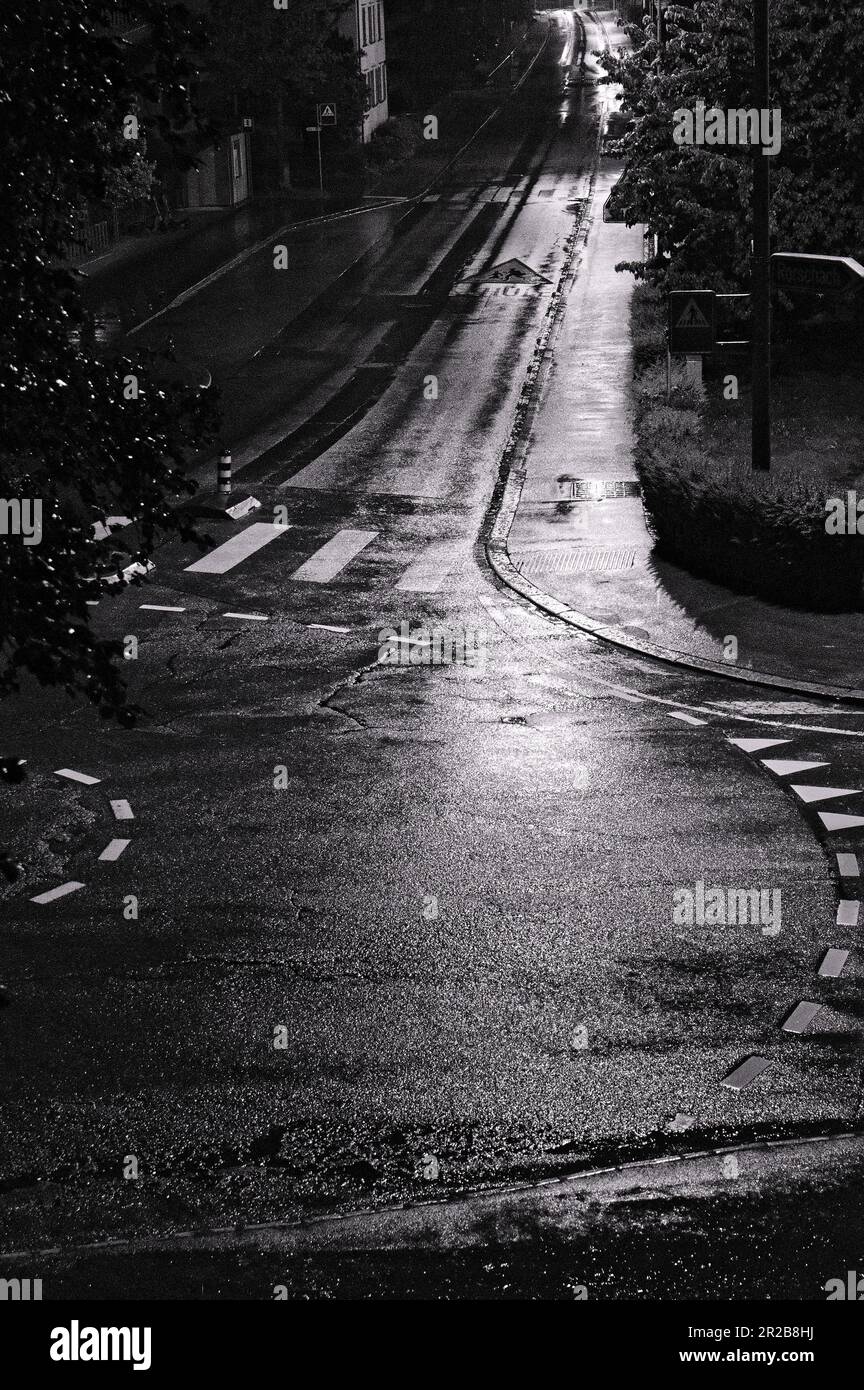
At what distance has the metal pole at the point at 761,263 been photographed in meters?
20.0

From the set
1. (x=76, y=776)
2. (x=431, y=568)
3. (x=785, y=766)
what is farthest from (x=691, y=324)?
(x=76, y=776)

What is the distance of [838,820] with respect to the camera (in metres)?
13.1

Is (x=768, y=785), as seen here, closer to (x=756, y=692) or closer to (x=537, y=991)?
(x=756, y=692)

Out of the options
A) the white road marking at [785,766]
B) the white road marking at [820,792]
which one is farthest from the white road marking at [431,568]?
the white road marking at [820,792]

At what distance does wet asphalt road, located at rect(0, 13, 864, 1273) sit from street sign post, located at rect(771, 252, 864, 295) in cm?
512

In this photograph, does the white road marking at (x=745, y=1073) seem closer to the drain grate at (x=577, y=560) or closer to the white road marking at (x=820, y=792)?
the white road marking at (x=820, y=792)

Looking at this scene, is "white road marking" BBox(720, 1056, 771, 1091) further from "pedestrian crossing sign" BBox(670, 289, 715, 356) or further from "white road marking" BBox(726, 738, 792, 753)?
"pedestrian crossing sign" BBox(670, 289, 715, 356)

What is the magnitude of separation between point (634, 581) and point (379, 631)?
368 centimetres

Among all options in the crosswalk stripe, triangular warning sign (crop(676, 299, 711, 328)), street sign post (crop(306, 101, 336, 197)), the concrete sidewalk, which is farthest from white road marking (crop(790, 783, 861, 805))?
street sign post (crop(306, 101, 336, 197))

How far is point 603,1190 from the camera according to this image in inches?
329

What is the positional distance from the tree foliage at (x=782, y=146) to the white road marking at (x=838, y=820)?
17625mm

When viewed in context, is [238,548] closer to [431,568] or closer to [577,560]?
[431,568]

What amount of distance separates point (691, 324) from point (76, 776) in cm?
1330

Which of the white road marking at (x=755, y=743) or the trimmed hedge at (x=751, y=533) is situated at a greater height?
the trimmed hedge at (x=751, y=533)
